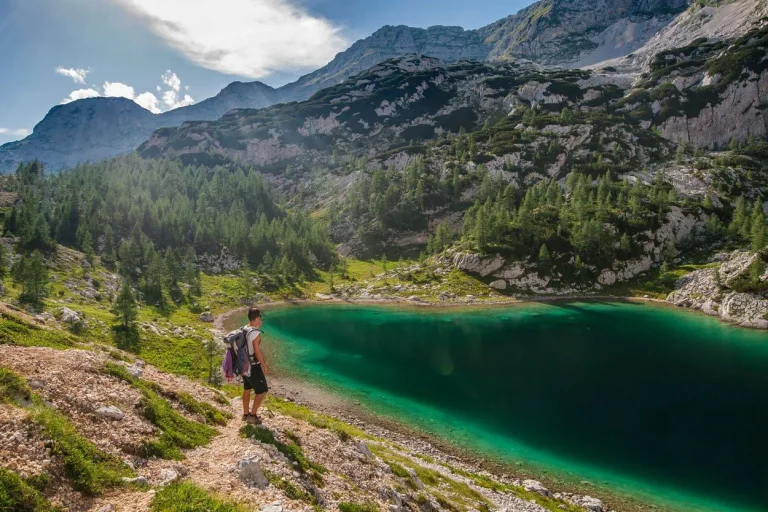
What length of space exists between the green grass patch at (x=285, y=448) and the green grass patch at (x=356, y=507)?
195 cm

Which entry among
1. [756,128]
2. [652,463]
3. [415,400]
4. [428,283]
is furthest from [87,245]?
[756,128]

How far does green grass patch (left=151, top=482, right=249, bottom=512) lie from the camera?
10.0m

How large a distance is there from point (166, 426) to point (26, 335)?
10.6 metres

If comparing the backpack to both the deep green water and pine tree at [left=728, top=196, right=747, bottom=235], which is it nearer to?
the deep green water

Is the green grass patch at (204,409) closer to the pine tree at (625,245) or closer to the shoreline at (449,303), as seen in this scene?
the shoreline at (449,303)

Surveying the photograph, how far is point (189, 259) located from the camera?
413 ft

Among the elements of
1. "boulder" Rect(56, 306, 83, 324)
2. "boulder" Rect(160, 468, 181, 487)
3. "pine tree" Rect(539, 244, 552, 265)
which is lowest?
"boulder" Rect(56, 306, 83, 324)

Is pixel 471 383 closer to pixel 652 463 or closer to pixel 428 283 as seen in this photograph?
pixel 652 463

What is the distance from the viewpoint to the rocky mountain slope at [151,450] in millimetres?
10031

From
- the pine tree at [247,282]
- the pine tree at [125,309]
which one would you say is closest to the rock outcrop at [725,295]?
the pine tree at [247,282]

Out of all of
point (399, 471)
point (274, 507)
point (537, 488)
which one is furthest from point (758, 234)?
point (274, 507)

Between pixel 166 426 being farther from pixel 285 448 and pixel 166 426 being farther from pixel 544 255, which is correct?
pixel 544 255

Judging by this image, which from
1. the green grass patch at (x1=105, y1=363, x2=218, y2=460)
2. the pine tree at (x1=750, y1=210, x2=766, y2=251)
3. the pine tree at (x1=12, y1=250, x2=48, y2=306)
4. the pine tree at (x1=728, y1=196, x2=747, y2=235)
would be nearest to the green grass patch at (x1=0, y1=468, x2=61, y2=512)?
the green grass patch at (x1=105, y1=363, x2=218, y2=460)

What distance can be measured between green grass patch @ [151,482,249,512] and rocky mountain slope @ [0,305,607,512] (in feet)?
0.10
